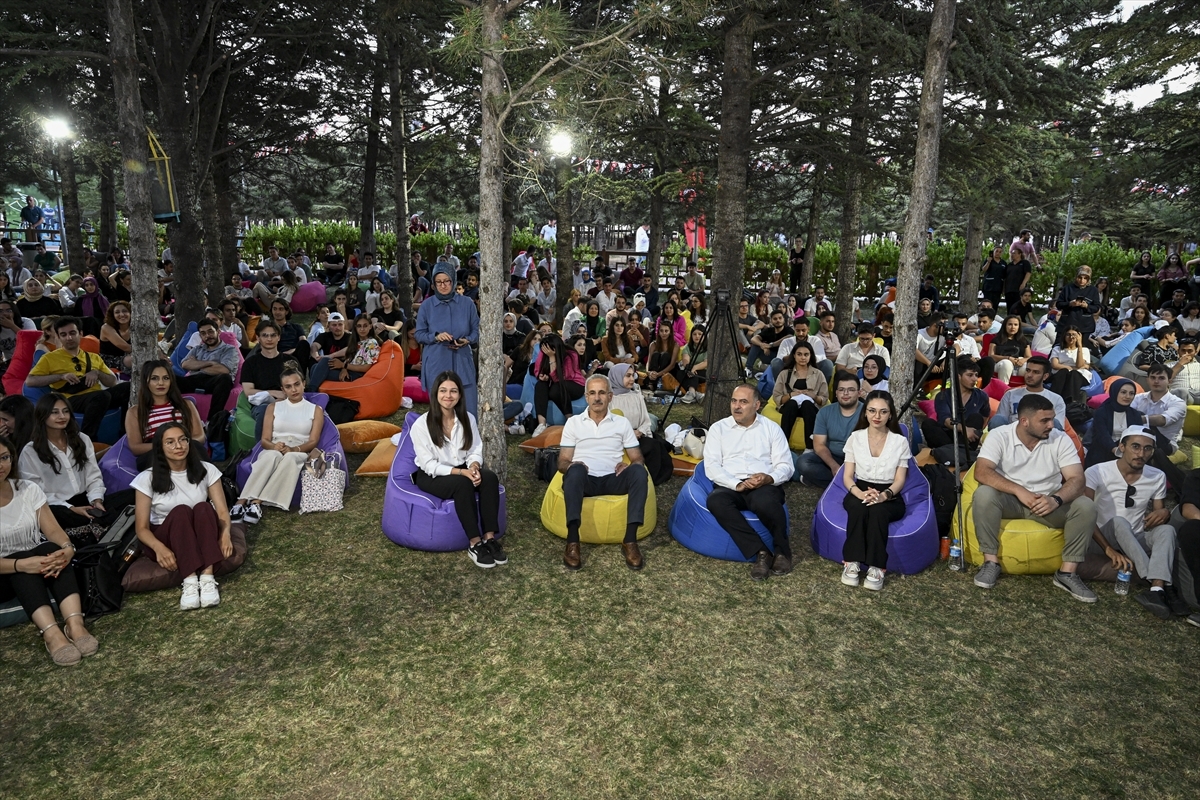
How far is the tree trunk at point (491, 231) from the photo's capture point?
5.66 m

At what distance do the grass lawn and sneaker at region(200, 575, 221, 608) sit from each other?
0.15 ft

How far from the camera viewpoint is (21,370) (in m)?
6.98

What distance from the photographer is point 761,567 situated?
5.10m

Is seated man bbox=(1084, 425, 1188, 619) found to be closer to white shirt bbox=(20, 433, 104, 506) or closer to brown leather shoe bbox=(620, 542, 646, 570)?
brown leather shoe bbox=(620, 542, 646, 570)

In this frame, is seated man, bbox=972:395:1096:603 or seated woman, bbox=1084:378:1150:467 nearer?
seated man, bbox=972:395:1096:603

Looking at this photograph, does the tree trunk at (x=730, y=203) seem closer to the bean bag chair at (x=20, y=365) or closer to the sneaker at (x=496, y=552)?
the sneaker at (x=496, y=552)

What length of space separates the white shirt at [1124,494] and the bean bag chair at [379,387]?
20.6 feet

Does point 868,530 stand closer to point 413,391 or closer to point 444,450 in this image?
point 444,450

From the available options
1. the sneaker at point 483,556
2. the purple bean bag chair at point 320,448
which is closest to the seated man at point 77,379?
the purple bean bag chair at point 320,448

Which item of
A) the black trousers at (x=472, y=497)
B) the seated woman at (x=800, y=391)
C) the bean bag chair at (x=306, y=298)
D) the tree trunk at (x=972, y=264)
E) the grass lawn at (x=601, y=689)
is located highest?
the tree trunk at (x=972, y=264)

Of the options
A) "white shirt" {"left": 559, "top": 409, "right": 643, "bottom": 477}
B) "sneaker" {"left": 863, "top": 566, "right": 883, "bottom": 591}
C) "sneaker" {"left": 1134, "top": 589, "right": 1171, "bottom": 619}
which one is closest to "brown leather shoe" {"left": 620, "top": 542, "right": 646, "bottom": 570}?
"white shirt" {"left": 559, "top": 409, "right": 643, "bottom": 477}

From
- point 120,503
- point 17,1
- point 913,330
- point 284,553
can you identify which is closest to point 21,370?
point 120,503

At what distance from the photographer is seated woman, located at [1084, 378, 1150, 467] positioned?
664cm

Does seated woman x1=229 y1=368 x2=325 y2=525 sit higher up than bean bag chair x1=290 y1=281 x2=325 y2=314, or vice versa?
bean bag chair x1=290 y1=281 x2=325 y2=314
